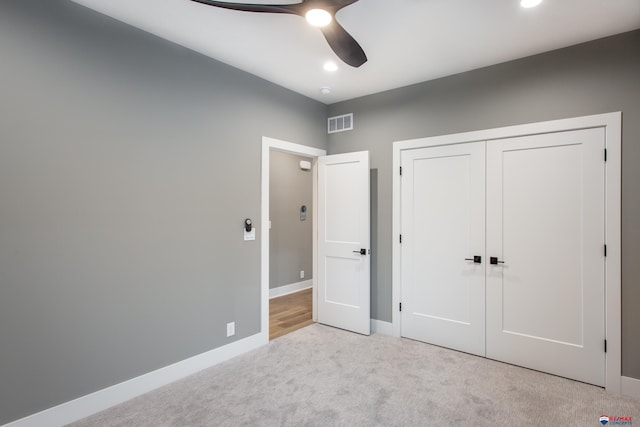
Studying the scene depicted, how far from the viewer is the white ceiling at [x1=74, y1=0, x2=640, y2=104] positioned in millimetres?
2193

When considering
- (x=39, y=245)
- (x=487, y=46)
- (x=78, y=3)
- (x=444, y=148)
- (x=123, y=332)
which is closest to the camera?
(x=39, y=245)

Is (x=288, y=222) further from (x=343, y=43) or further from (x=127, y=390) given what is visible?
(x=343, y=43)

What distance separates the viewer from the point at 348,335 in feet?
11.9

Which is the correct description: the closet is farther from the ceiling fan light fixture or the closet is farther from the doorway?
the doorway

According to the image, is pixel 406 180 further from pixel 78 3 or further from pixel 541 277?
pixel 78 3

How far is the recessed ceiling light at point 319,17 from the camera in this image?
175cm

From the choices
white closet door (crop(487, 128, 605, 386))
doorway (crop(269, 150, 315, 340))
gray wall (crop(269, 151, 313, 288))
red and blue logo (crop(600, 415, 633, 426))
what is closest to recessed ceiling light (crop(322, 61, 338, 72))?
white closet door (crop(487, 128, 605, 386))

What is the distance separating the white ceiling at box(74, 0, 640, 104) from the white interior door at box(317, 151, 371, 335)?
3.72 ft

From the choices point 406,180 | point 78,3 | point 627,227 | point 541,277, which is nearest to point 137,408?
point 78,3

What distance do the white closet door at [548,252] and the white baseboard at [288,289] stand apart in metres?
3.35

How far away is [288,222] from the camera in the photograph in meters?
5.69

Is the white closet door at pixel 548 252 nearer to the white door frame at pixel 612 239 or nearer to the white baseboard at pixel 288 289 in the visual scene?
the white door frame at pixel 612 239

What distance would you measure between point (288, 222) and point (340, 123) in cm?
224

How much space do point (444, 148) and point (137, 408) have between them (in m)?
3.49
